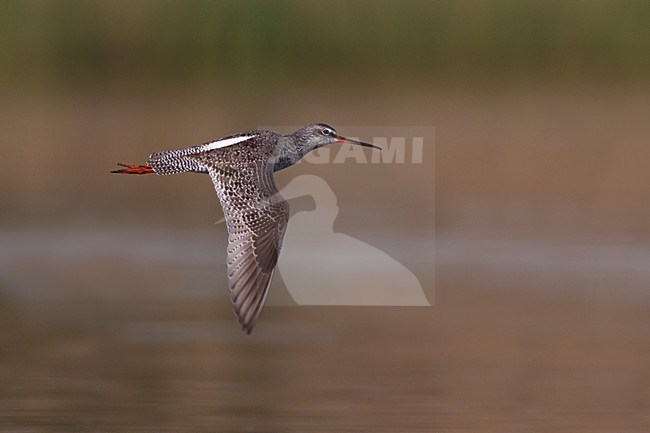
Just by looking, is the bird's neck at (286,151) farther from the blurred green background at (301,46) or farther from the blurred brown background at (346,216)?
the blurred green background at (301,46)

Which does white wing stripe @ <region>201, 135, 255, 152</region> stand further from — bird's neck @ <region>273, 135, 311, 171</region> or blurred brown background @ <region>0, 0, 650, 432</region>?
blurred brown background @ <region>0, 0, 650, 432</region>

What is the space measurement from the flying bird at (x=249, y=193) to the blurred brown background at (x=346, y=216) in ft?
3.52

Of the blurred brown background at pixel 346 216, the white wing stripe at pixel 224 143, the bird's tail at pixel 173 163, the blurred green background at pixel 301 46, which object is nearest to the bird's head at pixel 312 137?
the white wing stripe at pixel 224 143

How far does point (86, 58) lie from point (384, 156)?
484 cm

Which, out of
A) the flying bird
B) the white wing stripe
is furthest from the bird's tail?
the white wing stripe

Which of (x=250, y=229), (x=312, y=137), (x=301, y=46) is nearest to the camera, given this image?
(x=250, y=229)

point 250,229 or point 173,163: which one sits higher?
point 173,163

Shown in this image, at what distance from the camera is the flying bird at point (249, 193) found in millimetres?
8930

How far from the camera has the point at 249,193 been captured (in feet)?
31.2

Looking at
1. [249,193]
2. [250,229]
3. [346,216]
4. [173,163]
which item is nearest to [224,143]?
[173,163]

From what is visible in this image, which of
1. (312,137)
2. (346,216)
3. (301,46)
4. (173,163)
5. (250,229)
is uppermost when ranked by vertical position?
(301,46)

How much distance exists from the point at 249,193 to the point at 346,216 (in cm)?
562

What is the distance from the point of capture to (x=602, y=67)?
1953cm

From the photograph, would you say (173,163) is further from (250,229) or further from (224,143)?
(250,229)
